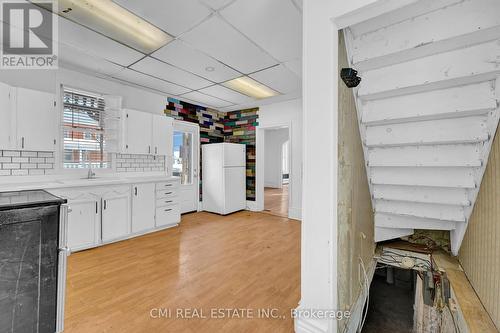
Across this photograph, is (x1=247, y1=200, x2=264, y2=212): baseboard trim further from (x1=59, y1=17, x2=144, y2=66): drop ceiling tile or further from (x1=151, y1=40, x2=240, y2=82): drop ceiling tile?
(x1=59, y1=17, x2=144, y2=66): drop ceiling tile

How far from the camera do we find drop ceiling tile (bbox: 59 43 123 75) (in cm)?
A: 279

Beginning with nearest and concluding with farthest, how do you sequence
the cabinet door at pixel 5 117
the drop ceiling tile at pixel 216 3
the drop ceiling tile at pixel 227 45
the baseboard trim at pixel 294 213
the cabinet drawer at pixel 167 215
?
the drop ceiling tile at pixel 216 3
the drop ceiling tile at pixel 227 45
the cabinet door at pixel 5 117
the cabinet drawer at pixel 167 215
the baseboard trim at pixel 294 213

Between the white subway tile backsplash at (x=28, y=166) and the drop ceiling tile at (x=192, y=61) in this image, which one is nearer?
the drop ceiling tile at (x=192, y=61)

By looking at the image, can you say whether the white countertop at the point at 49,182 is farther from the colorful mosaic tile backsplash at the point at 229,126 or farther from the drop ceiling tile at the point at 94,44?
the colorful mosaic tile backsplash at the point at 229,126

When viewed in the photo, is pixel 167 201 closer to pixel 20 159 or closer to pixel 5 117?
pixel 20 159

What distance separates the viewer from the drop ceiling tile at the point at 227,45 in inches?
88.7

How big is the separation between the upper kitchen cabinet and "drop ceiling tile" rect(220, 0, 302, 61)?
2.43 meters

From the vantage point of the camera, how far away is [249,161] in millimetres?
5539

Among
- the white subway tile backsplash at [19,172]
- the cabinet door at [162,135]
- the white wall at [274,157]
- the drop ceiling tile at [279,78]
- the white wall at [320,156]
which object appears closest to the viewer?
the white wall at [320,156]

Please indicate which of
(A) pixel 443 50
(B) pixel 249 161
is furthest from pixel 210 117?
(A) pixel 443 50

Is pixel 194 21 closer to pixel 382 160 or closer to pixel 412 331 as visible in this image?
pixel 382 160

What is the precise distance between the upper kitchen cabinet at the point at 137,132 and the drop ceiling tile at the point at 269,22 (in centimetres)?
243

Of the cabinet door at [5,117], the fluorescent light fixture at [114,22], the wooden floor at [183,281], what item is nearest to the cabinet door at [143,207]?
the wooden floor at [183,281]

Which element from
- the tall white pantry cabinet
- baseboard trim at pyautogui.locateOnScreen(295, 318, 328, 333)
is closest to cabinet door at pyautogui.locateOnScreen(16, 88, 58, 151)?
the tall white pantry cabinet
